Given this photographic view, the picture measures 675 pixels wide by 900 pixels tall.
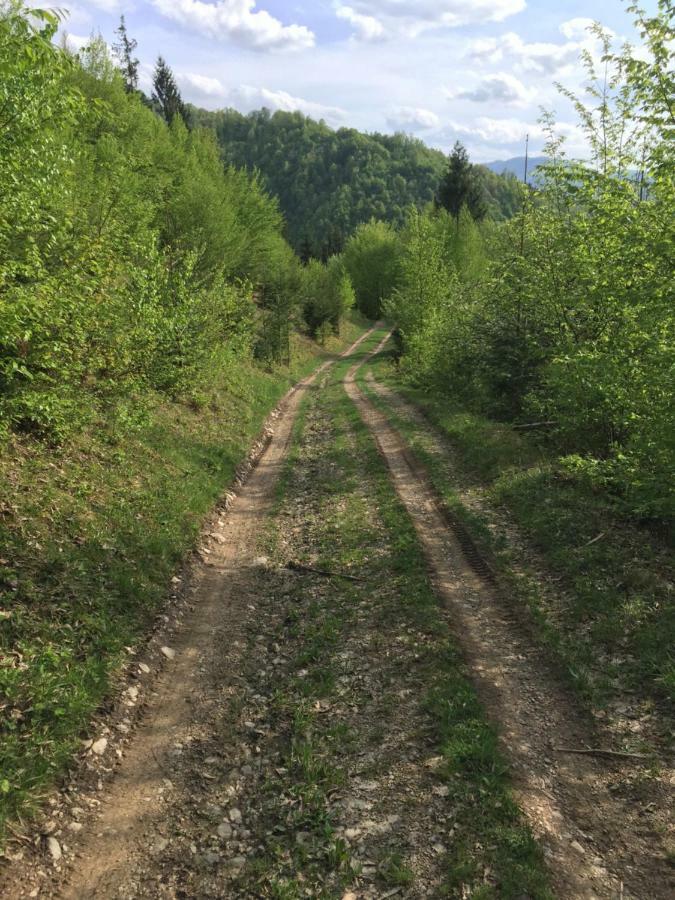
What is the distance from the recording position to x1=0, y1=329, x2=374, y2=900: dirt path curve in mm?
4695

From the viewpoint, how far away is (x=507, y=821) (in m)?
5.24

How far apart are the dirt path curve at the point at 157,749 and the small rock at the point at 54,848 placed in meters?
0.05

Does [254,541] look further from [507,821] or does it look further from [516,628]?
[507,821]

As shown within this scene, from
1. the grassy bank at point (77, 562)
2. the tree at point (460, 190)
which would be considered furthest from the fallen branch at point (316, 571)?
the tree at point (460, 190)

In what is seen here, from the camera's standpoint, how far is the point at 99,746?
6.12 m

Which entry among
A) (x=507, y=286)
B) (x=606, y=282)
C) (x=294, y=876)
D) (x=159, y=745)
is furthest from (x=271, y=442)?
(x=294, y=876)

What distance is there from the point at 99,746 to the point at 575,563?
8778 millimetres

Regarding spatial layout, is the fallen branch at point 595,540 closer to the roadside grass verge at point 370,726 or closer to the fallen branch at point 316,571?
the roadside grass verge at point 370,726

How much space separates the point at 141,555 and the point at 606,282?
1186 centimetres

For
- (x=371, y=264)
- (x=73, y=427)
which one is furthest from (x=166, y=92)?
(x=73, y=427)

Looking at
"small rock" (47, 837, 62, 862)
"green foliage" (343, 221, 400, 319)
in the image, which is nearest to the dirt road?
"small rock" (47, 837, 62, 862)

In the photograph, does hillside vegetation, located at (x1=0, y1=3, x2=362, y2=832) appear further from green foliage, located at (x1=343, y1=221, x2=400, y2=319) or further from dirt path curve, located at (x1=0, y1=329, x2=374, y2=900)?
green foliage, located at (x1=343, y1=221, x2=400, y2=319)

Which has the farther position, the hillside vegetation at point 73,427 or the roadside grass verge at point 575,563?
the roadside grass verge at point 575,563

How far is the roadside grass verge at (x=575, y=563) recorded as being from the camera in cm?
754
